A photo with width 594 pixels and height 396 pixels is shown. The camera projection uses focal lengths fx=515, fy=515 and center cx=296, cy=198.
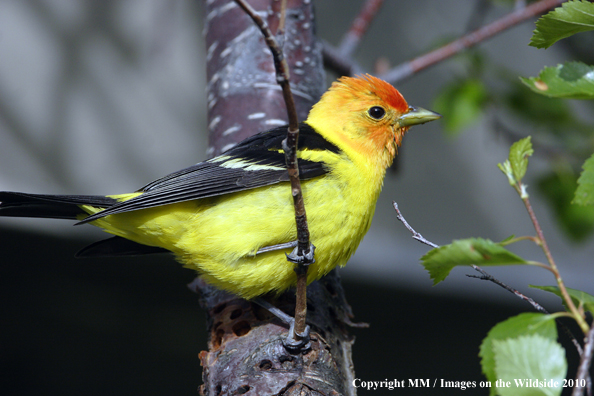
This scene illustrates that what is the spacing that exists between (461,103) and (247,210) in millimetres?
1990

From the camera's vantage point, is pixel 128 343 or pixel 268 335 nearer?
pixel 268 335

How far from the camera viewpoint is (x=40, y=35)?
434 cm

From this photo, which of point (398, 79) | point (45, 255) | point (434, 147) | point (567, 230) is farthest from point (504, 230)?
point (45, 255)

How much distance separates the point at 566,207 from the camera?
11.5 ft

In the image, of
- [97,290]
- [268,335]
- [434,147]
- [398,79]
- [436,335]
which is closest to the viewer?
[268,335]

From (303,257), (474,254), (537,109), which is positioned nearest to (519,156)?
(474,254)

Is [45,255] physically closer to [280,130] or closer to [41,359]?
[41,359]

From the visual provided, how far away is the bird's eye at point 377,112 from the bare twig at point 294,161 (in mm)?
985

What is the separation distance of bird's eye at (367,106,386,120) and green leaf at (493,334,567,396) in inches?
68.7

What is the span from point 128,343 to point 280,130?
3222mm

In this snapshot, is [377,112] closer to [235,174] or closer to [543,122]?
[235,174]

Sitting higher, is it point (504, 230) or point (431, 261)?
point (504, 230)

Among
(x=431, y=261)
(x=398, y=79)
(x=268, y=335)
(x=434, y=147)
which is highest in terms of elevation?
(x=434, y=147)

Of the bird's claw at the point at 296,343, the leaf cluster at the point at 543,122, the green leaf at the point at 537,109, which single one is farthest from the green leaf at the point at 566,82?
the green leaf at the point at 537,109
